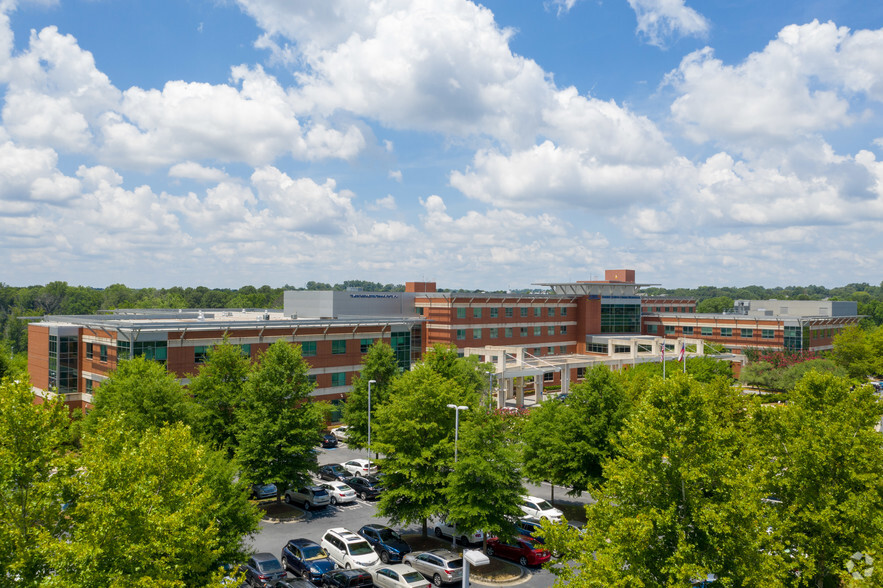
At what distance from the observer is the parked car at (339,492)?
39.5m

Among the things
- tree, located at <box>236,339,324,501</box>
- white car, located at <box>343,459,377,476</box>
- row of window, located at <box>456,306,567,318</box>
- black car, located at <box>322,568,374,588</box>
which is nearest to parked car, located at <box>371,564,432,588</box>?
black car, located at <box>322,568,374,588</box>

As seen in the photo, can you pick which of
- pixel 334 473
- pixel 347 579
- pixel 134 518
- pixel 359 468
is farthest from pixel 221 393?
pixel 134 518

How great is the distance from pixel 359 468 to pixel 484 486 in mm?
18589

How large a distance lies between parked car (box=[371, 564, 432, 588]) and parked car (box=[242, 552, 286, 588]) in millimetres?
4402

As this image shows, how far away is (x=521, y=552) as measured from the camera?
30.0 meters

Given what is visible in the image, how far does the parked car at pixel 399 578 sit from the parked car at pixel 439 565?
3.19ft

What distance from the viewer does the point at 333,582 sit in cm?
2642

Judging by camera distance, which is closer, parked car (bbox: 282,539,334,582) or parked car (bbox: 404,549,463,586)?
parked car (bbox: 404,549,463,586)

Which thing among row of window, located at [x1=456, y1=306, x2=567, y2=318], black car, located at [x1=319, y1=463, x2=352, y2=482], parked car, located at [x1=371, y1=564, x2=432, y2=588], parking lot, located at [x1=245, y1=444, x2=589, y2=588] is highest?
row of window, located at [x1=456, y1=306, x2=567, y2=318]

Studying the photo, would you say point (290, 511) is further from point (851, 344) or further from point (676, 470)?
point (851, 344)

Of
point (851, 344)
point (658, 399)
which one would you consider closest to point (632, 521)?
point (658, 399)

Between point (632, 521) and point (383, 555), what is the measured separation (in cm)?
1711

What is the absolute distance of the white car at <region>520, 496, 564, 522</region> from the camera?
35.2 m

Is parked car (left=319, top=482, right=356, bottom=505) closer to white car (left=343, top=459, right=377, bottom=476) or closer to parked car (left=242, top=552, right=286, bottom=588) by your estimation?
white car (left=343, top=459, right=377, bottom=476)
